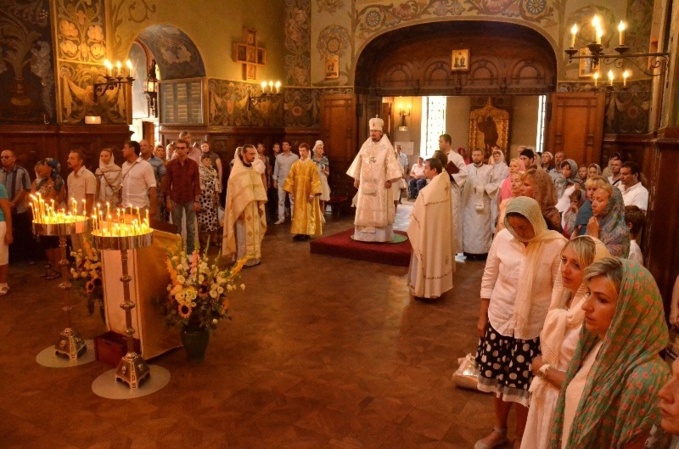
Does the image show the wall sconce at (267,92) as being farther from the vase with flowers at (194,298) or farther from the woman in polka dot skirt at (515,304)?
the woman in polka dot skirt at (515,304)

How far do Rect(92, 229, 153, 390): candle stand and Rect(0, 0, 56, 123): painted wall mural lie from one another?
5289 mm

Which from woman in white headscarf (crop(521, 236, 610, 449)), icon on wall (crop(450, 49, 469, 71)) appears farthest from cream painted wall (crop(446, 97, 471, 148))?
woman in white headscarf (crop(521, 236, 610, 449))

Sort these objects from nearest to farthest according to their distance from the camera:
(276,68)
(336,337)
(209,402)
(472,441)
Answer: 1. (472,441)
2. (209,402)
3. (336,337)
4. (276,68)

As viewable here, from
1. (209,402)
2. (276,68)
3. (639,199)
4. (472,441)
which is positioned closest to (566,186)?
(639,199)

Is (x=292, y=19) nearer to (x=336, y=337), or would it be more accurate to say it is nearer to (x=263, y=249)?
(x=263, y=249)

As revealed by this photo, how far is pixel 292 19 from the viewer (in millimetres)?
13172

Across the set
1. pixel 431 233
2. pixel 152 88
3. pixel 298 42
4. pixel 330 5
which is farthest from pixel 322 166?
pixel 431 233

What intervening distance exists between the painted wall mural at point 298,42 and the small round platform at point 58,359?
9.48 meters

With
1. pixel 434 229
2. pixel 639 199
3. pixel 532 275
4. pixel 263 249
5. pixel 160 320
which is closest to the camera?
pixel 532 275

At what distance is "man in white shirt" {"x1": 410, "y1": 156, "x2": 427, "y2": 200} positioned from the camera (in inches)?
608

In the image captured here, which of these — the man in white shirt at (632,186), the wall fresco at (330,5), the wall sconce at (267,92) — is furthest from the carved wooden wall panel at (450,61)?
the man in white shirt at (632,186)

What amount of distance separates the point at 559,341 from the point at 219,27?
34.7 feet

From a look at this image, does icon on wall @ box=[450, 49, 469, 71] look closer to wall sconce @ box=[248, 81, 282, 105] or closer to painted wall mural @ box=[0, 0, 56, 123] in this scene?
wall sconce @ box=[248, 81, 282, 105]

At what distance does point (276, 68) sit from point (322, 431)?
10.7 meters
